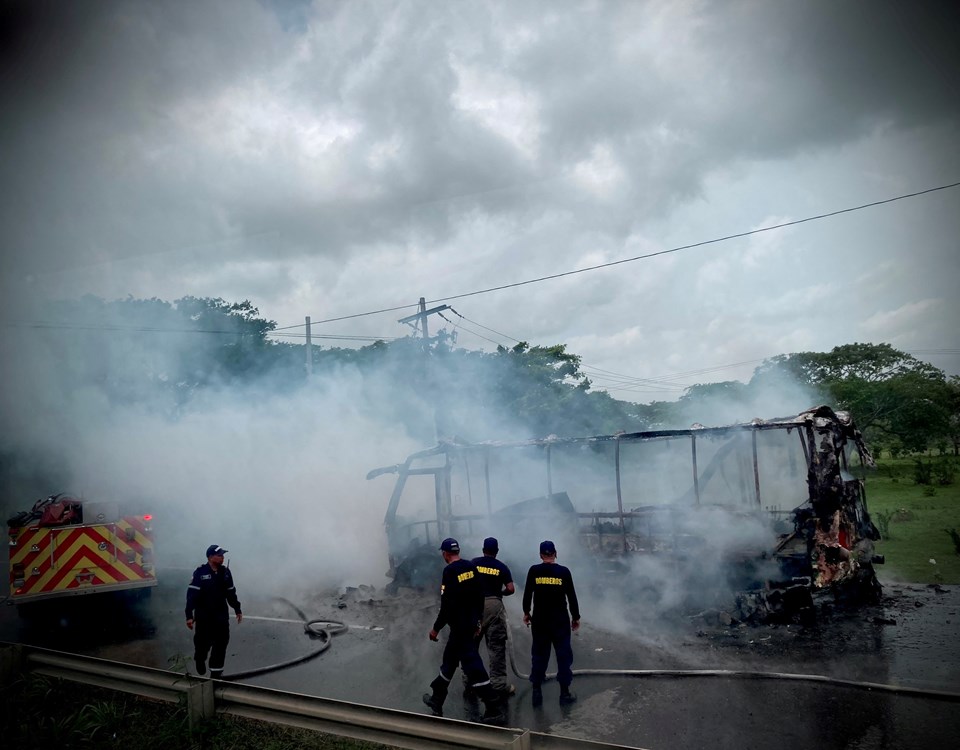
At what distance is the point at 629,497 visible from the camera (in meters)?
12.4

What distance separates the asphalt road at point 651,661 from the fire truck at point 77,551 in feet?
2.28

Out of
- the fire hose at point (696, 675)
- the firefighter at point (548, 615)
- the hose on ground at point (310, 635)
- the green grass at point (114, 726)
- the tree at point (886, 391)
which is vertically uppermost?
the tree at point (886, 391)

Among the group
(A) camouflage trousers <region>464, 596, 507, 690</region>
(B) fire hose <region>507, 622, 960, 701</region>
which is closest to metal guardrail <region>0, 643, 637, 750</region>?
(A) camouflage trousers <region>464, 596, 507, 690</region>

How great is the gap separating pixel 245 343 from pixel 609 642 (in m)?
17.8

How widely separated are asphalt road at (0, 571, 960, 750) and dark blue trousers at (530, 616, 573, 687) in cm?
29

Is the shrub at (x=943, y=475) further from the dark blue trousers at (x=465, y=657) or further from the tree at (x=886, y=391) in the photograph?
the dark blue trousers at (x=465, y=657)

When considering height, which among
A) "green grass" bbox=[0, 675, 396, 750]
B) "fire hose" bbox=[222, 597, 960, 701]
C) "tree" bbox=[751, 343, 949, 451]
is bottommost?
"fire hose" bbox=[222, 597, 960, 701]

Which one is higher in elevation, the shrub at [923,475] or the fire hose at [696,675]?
the shrub at [923,475]

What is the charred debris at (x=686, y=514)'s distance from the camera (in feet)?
26.8

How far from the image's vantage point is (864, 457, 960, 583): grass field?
35.3ft

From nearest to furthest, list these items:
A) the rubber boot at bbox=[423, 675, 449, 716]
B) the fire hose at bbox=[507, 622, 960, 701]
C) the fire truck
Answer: the fire hose at bbox=[507, 622, 960, 701]
the rubber boot at bbox=[423, 675, 449, 716]
the fire truck

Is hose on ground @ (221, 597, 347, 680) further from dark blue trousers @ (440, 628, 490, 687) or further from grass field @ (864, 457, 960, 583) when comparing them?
grass field @ (864, 457, 960, 583)

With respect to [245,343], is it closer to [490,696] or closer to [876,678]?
[490,696]

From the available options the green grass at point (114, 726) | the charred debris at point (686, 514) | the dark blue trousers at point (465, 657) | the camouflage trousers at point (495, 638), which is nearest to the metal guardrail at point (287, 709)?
the green grass at point (114, 726)
